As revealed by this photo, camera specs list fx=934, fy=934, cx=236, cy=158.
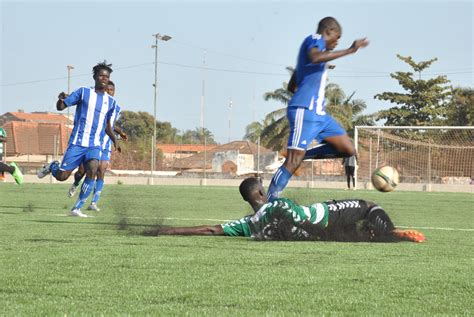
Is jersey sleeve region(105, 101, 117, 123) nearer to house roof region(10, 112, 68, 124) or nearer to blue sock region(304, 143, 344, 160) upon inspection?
blue sock region(304, 143, 344, 160)

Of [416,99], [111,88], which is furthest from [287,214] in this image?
[416,99]

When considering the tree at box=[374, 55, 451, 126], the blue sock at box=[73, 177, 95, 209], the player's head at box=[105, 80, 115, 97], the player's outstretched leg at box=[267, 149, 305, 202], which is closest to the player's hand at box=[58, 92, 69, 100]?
the blue sock at box=[73, 177, 95, 209]

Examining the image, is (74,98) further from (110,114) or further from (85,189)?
(85,189)

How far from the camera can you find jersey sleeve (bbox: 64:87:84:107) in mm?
13062

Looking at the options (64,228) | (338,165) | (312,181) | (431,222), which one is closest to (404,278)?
(64,228)

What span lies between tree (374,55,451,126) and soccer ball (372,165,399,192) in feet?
180

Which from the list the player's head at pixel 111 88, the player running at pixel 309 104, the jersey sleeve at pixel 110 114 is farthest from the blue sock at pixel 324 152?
the player's head at pixel 111 88

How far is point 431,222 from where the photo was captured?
13.2 meters

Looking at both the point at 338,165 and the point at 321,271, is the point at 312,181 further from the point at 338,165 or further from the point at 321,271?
the point at 321,271

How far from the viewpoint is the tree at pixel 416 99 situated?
64.6 metres

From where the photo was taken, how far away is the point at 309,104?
9883mm

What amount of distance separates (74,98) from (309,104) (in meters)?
4.60

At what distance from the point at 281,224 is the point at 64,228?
9.60 feet

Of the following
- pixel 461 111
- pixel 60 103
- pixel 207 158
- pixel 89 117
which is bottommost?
pixel 207 158
